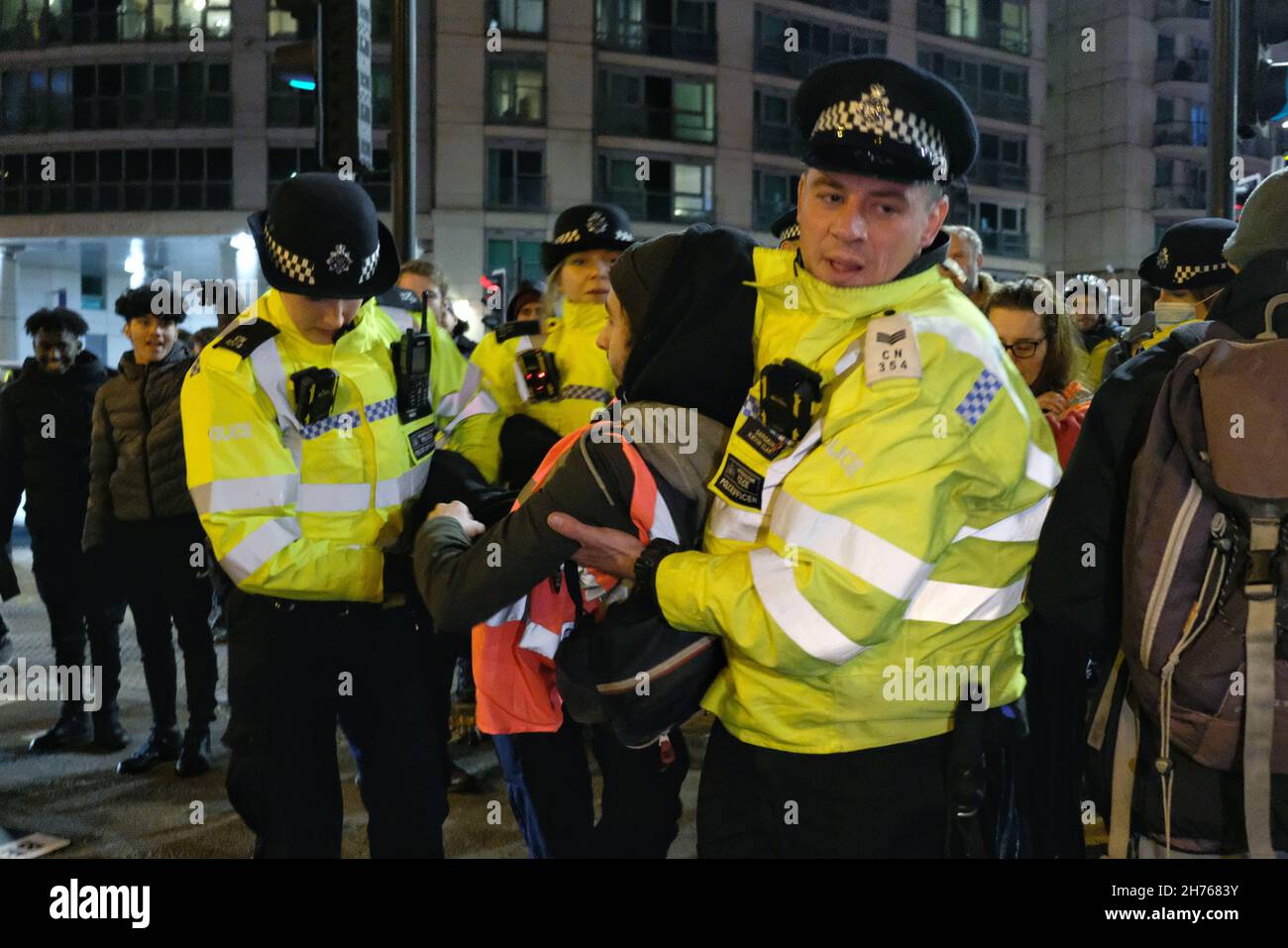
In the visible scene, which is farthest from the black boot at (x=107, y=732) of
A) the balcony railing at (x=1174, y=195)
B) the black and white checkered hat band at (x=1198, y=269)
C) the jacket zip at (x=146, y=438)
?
the balcony railing at (x=1174, y=195)

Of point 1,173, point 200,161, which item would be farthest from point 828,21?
point 1,173

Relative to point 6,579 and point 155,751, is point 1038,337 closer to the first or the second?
point 155,751

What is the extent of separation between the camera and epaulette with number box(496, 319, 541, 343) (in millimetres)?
4574

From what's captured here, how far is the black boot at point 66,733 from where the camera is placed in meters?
6.38

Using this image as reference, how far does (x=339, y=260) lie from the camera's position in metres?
3.38

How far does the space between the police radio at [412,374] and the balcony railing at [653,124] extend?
1248 inches

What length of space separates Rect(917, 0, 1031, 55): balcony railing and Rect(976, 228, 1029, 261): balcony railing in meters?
6.68

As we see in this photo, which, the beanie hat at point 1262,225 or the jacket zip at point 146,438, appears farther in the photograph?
the jacket zip at point 146,438

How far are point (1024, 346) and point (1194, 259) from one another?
72cm

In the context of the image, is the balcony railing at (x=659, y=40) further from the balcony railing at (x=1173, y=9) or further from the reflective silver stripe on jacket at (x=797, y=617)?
the reflective silver stripe on jacket at (x=797, y=617)

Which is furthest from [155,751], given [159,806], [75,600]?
[75,600]

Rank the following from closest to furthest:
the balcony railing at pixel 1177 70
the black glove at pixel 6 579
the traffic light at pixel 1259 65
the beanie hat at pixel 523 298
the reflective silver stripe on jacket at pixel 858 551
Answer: the reflective silver stripe on jacket at pixel 858 551 < the black glove at pixel 6 579 < the beanie hat at pixel 523 298 < the traffic light at pixel 1259 65 < the balcony railing at pixel 1177 70

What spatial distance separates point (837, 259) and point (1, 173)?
37.8 metres
